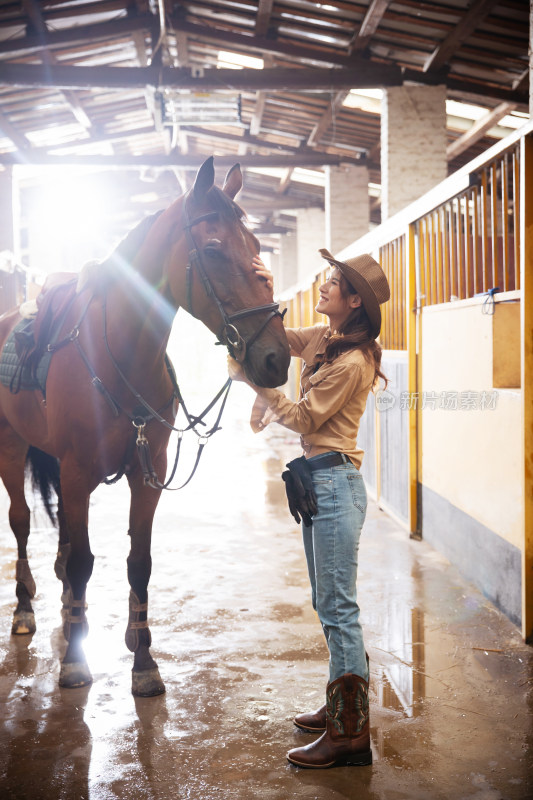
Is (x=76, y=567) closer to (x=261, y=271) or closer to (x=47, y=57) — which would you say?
(x=261, y=271)

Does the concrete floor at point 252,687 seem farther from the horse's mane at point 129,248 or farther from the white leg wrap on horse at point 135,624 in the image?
the horse's mane at point 129,248

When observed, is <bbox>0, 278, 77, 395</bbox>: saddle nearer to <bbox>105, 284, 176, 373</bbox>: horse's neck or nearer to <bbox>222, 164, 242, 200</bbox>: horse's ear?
<bbox>105, 284, 176, 373</bbox>: horse's neck

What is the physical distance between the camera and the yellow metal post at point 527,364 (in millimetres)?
3062

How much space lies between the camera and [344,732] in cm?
219

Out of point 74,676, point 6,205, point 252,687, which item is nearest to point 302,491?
point 252,687

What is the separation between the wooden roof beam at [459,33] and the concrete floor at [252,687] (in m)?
5.51

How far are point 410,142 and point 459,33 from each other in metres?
1.58

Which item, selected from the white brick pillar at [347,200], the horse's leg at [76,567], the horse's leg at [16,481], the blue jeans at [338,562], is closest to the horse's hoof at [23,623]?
the horse's leg at [16,481]

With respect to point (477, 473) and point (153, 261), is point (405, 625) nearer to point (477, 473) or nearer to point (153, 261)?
point (477, 473)

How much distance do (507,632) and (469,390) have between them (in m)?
1.34

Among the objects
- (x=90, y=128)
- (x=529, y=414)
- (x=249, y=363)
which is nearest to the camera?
(x=249, y=363)

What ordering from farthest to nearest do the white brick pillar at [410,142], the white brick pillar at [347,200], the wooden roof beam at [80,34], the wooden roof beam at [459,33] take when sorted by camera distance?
the white brick pillar at [347,200], the white brick pillar at [410,142], the wooden roof beam at [80,34], the wooden roof beam at [459,33]

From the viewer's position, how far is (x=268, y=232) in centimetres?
2186

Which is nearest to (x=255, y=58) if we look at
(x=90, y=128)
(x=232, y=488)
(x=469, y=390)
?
→ (x=90, y=128)
